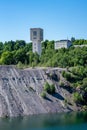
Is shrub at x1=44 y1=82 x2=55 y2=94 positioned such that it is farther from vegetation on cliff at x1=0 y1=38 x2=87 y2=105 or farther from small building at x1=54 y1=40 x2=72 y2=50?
small building at x1=54 y1=40 x2=72 y2=50

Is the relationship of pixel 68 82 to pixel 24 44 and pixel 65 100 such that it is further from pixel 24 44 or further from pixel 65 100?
pixel 24 44

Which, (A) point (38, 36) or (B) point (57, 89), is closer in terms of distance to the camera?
(B) point (57, 89)

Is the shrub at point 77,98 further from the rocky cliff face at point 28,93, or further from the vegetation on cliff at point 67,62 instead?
the rocky cliff face at point 28,93

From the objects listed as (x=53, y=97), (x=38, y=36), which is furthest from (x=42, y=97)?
(x=38, y=36)

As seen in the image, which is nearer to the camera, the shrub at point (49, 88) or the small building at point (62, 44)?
the shrub at point (49, 88)

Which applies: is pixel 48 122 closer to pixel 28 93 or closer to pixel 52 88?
pixel 28 93

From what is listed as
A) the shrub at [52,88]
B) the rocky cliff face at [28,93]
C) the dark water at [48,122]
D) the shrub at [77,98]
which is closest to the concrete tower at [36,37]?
the rocky cliff face at [28,93]
